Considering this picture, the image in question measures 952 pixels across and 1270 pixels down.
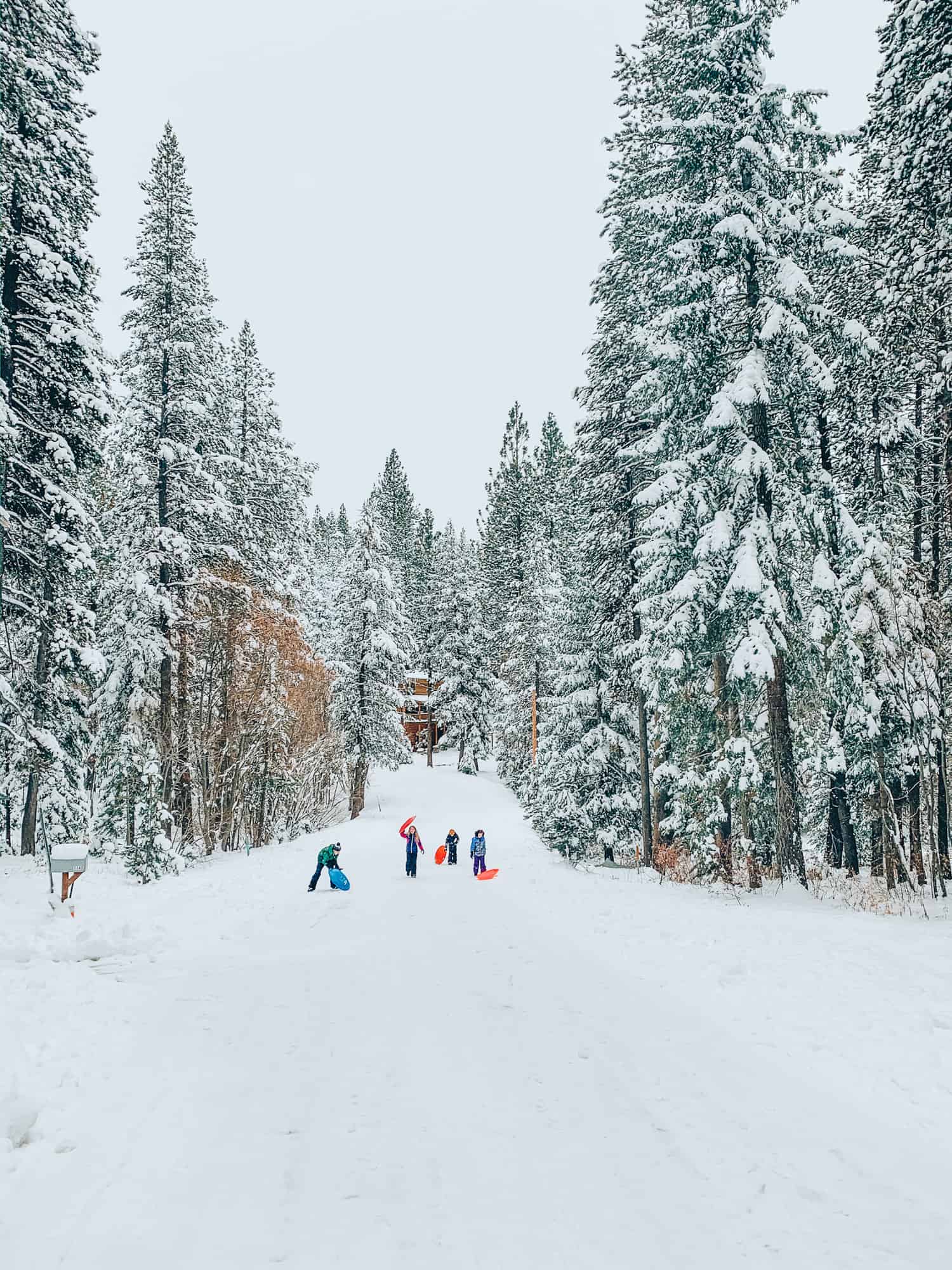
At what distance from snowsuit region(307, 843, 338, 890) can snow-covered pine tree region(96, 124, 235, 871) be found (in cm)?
561

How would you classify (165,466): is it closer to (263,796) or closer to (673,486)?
(673,486)

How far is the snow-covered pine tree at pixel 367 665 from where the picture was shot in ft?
120

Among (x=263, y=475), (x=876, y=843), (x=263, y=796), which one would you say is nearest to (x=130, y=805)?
(x=263, y=796)

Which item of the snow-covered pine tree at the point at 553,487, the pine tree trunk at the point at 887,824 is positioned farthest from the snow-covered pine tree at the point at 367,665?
the pine tree trunk at the point at 887,824

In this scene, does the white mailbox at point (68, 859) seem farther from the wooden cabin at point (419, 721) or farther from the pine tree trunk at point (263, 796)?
the wooden cabin at point (419, 721)

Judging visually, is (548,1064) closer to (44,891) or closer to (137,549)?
(44,891)

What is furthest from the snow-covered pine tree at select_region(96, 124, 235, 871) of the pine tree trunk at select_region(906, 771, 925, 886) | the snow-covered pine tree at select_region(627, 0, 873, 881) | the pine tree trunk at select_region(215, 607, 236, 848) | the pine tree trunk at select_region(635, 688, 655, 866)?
the pine tree trunk at select_region(906, 771, 925, 886)

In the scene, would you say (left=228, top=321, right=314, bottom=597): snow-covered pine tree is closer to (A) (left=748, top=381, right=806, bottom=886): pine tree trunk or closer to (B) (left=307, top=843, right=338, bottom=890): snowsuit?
(B) (left=307, top=843, right=338, bottom=890): snowsuit

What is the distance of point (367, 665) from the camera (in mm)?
37062

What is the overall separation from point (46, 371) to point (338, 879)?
11863mm

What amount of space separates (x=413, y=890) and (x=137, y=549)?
38.0 feet

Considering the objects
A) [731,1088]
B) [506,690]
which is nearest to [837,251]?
[731,1088]

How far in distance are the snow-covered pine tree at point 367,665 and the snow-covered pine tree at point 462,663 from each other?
13.0 m

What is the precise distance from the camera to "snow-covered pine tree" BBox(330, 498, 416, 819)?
120ft
